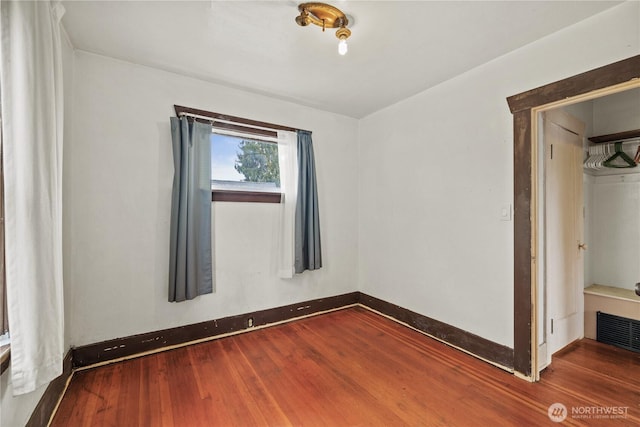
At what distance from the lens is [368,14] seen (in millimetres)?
1671

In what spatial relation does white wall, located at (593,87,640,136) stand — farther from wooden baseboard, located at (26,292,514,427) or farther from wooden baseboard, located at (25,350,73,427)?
wooden baseboard, located at (25,350,73,427)

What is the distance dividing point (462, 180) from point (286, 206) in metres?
1.74

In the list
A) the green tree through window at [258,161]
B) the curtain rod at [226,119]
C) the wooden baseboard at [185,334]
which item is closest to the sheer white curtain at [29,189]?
the wooden baseboard at [185,334]

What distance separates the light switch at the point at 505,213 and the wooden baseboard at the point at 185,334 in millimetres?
Result: 2074

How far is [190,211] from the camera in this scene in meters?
2.40

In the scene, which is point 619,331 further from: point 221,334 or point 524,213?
point 221,334

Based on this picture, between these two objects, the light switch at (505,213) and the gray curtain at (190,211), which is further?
the gray curtain at (190,211)

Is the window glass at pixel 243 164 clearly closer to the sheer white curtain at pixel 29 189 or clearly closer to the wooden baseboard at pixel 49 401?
the sheer white curtain at pixel 29 189

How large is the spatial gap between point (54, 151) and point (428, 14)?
7.18ft

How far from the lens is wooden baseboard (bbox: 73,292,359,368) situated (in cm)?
213

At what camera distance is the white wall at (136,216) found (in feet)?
6.91

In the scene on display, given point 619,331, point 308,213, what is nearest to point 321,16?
point 308,213

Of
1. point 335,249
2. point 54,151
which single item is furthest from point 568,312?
point 54,151

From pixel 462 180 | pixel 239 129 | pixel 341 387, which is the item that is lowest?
pixel 341 387
